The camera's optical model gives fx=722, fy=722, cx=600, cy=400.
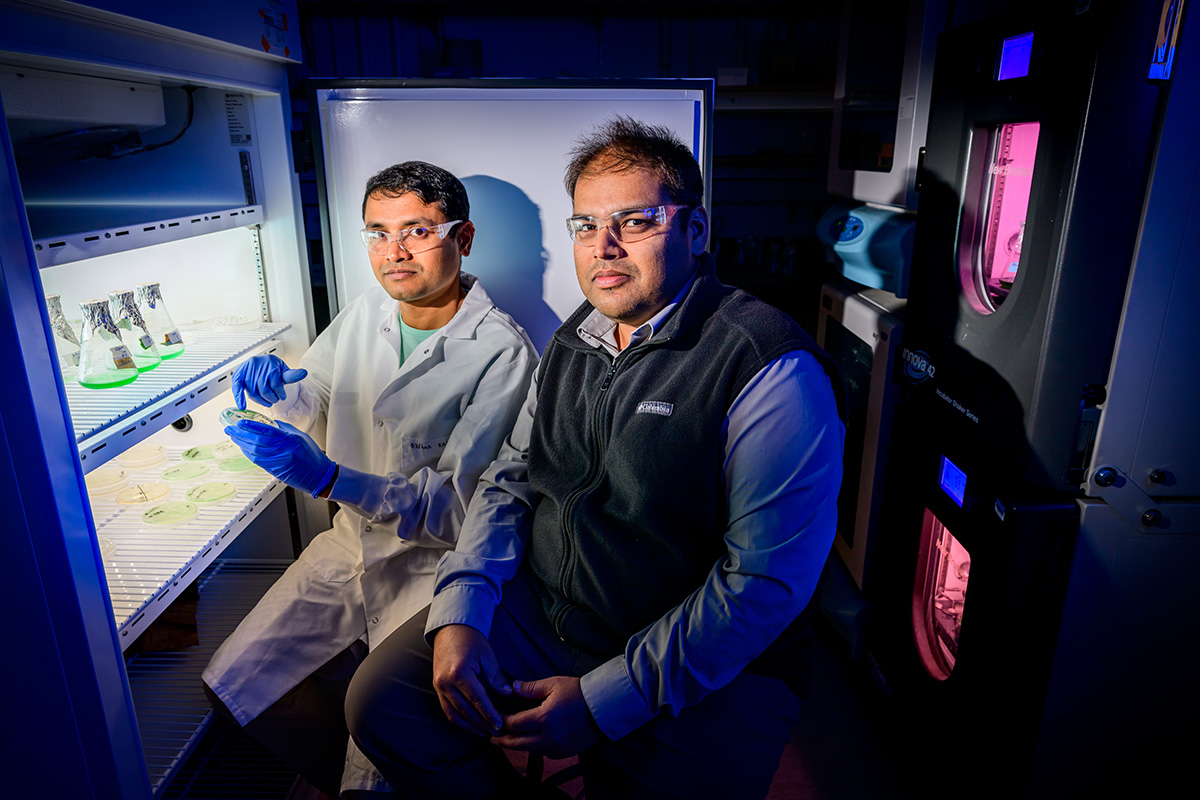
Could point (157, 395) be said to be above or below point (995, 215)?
below

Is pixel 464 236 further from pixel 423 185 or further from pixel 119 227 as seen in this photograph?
pixel 119 227

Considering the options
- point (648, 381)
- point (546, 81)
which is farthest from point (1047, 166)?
point (546, 81)

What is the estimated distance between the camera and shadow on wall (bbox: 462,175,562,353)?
7.65 feet

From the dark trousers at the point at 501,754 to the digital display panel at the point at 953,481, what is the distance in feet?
2.24

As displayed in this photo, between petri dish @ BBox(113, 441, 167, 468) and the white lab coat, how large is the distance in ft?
1.33

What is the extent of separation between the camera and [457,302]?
218cm

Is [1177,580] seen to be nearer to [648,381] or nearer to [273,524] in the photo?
[648,381]

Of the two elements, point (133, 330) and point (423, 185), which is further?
point (423, 185)

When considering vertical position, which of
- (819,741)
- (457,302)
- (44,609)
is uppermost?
(457,302)

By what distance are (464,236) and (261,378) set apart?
691mm

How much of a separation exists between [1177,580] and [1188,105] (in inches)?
38.2

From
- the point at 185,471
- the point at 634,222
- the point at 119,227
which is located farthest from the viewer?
the point at 185,471

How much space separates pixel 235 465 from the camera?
7.04 feet

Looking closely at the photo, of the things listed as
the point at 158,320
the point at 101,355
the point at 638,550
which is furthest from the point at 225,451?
the point at 638,550
